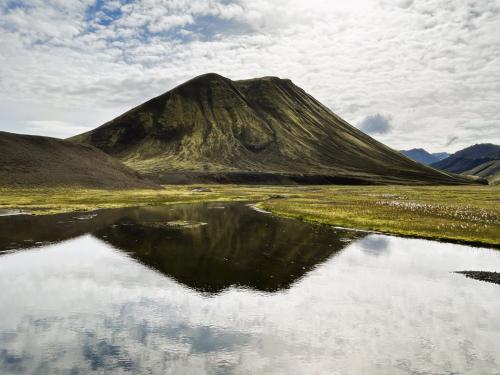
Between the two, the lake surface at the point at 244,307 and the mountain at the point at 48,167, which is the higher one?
the mountain at the point at 48,167

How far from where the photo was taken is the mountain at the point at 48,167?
159 meters

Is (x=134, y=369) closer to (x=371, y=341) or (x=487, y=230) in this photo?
(x=371, y=341)

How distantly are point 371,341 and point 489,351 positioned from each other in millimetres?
6488

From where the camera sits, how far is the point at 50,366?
20.1 metres

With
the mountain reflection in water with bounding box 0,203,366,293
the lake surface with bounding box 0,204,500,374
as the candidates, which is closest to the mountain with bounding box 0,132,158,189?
the mountain reflection in water with bounding box 0,203,366,293

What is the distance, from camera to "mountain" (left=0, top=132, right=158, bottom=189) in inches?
6270

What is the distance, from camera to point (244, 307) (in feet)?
96.9

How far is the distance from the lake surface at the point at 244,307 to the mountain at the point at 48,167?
115024mm

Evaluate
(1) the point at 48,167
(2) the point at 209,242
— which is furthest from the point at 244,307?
(1) the point at 48,167

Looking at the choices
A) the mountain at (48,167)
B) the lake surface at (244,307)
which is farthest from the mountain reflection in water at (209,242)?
the mountain at (48,167)

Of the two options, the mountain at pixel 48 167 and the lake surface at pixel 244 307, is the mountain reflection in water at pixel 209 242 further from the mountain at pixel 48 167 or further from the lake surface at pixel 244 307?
the mountain at pixel 48 167

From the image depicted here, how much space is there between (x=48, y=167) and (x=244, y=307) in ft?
547

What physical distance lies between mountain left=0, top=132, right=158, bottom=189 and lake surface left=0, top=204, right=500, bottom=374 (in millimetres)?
115024

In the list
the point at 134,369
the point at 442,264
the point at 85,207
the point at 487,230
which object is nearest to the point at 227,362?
the point at 134,369
